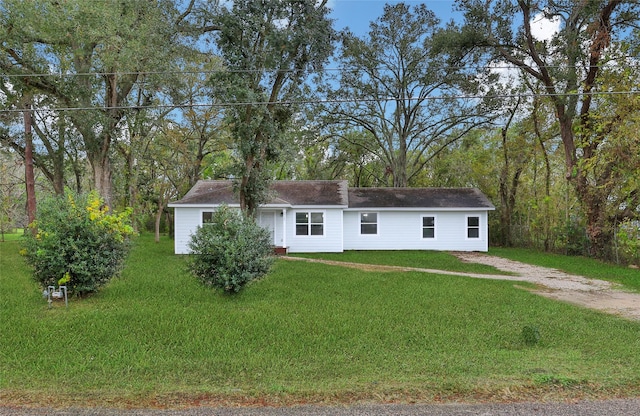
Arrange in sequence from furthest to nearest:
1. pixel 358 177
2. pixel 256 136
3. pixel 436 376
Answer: pixel 358 177, pixel 256 136, pixel 436 376

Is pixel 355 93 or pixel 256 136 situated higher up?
pixel 355 93

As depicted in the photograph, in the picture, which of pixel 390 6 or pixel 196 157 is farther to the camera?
pixel 196 157

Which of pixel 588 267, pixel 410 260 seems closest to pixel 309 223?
pixel 410 260

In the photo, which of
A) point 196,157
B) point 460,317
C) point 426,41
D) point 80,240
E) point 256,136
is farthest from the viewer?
point 196,157

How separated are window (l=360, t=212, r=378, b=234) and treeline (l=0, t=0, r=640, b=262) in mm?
6496

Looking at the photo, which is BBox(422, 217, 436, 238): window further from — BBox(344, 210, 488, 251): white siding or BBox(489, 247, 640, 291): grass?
BBox(489, 247, 640, 291): grass

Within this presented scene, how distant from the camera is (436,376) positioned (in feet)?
13.1

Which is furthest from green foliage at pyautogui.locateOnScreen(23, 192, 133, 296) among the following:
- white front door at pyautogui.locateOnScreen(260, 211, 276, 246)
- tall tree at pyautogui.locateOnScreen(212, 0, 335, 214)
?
white front door at pyautogui.locateOnScreen(260, 211, 276, 246)

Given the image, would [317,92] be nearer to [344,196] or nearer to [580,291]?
[344,196]

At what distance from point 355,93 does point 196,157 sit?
36.2ft

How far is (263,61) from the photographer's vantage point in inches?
511

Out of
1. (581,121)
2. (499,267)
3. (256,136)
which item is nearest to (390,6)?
(581,121)

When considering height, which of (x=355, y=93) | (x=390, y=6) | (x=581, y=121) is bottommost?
(x=581, y=121)

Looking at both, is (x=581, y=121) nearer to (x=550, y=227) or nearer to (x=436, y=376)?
(x=550, y=227)
